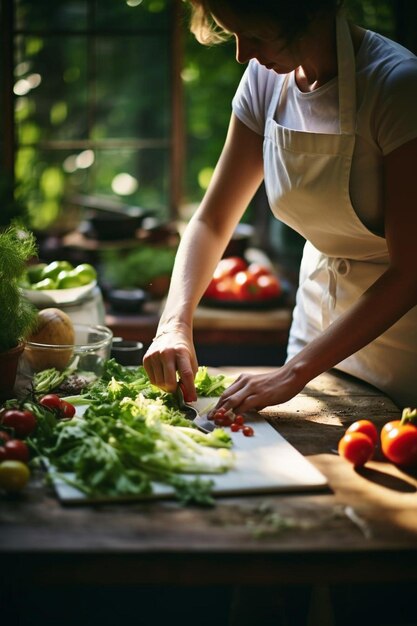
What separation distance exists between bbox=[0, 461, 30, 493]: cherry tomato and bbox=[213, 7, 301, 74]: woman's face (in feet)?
3.77

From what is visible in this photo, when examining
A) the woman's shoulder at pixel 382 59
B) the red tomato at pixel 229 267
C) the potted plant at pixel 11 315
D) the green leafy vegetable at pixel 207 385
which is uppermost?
the woman's shoulder at pixel 382 59

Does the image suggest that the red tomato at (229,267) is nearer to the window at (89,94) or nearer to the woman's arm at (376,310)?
the window at (89,94)

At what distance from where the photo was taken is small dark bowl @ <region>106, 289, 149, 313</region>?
414 cm

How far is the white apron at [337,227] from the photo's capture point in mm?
2217

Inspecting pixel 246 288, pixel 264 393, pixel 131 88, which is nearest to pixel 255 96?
pixel 264 393

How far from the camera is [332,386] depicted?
8.62ft

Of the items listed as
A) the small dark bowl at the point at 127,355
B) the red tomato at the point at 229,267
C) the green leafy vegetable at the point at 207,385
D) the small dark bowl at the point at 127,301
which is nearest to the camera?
the green leafy vegetable at the point at 207,385

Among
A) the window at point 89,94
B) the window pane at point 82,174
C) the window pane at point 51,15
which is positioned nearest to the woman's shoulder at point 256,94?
the window pane at point 82,174

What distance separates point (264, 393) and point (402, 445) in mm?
439

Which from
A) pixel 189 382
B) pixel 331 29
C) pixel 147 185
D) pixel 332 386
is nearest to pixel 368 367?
pixel 332 386

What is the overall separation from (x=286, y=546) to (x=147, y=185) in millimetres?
4643

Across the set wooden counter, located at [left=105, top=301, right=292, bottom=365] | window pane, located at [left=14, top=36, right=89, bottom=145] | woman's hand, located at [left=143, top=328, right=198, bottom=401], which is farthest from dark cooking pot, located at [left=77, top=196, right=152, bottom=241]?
woman's hand, located at [left=143, top=328, right=198, bottom=401]

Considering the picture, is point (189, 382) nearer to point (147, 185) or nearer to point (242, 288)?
point (242, 288)

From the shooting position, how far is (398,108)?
2043 millimetres
